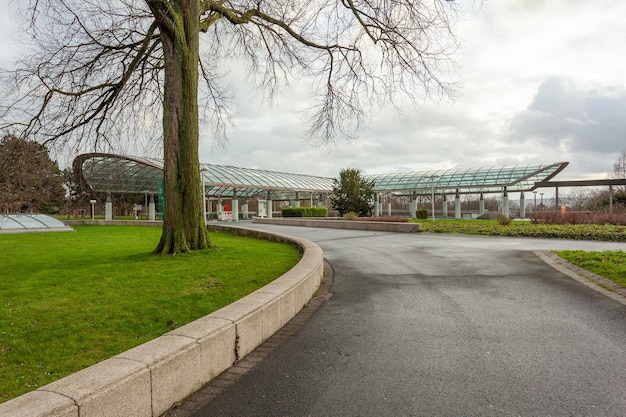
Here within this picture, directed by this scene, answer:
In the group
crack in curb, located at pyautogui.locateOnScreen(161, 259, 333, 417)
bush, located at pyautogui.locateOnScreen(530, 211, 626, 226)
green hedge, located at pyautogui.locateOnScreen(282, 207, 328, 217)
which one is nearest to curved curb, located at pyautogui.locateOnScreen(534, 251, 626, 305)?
crack in curb, located at pyautogui.locateOnScreen(161, 259, 333, 417)

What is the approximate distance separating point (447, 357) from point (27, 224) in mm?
27278

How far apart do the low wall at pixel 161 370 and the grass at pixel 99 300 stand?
0.68m

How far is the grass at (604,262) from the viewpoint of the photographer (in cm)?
800

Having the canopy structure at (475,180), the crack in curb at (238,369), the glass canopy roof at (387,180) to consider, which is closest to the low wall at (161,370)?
the crack in curb at (238,369)

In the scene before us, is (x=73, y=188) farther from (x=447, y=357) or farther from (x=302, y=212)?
(x=447, y=357)

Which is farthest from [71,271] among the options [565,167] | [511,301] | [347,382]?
[565,167]

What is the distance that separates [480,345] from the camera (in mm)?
4379

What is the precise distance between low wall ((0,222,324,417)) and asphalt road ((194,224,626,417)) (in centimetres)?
28

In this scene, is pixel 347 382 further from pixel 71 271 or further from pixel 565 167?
pixel 565 167

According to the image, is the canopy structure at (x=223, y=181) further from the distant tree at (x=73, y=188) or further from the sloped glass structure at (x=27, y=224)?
the sloped glass structure at (x=27, y=224)

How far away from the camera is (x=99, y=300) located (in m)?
5.64

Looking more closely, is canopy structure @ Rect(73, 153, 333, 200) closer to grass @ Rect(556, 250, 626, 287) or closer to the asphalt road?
grass @ Rect(556, 250, 626, 287)

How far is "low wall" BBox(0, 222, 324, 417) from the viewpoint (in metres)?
2.32

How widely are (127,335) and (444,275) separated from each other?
Answer: 21.3 ft
